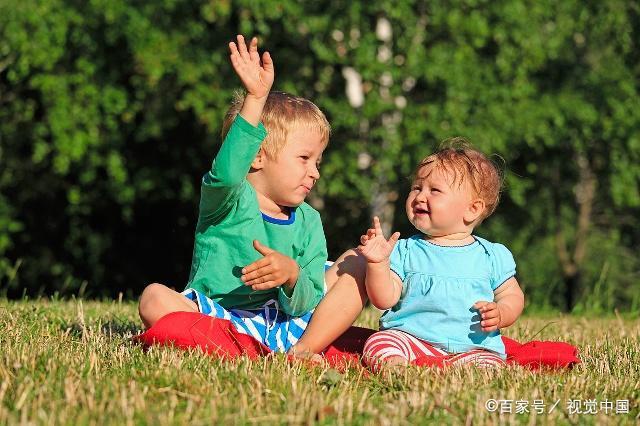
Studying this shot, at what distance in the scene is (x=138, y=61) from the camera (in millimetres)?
17219

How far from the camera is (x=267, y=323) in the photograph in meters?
4.97

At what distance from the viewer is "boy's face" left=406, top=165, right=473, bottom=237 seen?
4.82 metres

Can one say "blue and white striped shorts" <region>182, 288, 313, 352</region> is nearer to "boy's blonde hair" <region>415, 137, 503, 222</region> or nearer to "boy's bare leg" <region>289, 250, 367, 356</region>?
"boy's bare leg" <region>289, 250, 367, 356</region>

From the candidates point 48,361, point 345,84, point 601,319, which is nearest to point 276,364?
point 48,361

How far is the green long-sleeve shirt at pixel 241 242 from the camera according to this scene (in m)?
4.57

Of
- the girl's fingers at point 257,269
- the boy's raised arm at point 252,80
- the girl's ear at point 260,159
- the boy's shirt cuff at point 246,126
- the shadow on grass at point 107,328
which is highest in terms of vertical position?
the boy's raised arm at point 252,80

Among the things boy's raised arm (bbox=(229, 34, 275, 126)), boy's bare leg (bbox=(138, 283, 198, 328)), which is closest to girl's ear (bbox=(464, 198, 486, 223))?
boy's raised arm (bbox=(229, 34, 275, 126))

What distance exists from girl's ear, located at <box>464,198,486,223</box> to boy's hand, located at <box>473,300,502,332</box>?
48cm

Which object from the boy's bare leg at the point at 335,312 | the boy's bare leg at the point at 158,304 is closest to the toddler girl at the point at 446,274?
the boy's bare leg at the point at 335,312

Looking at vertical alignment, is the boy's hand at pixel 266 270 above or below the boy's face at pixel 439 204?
below

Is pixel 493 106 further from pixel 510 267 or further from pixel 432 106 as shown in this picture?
pixel 510 267

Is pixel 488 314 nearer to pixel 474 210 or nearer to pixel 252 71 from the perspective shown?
pixel 474 210

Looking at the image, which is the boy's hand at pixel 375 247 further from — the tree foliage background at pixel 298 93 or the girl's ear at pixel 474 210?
the tree foliage background at pixel 298 93

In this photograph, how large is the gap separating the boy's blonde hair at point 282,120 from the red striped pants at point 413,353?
3.21 ft
